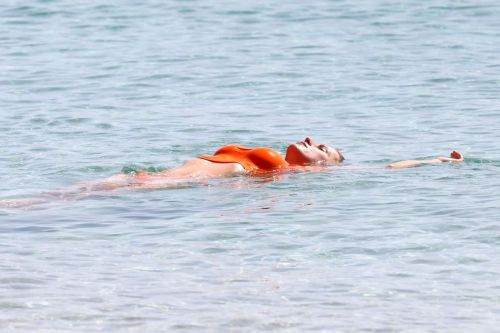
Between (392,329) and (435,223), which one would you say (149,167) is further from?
(392,329)

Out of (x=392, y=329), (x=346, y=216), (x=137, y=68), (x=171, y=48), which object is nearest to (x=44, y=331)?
(x=392, y=329)

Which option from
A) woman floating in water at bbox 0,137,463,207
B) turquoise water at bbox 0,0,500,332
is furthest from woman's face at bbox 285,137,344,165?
turquoise water at bbox 0,0,500,332

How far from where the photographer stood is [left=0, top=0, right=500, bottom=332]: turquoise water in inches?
342

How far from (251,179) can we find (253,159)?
0.79 ft

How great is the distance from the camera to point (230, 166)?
508 inches

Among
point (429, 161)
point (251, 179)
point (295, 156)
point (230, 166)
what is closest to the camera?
point (230, 166)

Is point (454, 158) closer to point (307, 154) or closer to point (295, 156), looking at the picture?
point (307, 154)

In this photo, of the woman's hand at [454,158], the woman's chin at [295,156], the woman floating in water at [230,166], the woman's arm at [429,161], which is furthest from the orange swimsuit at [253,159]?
the woman's hand at [454,158]

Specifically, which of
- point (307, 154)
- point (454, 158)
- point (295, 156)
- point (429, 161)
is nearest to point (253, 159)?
point (295, 156)

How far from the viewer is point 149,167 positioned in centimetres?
1405

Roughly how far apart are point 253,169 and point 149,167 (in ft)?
5.37

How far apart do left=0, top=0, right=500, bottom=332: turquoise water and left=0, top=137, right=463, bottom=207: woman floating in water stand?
0.46ft

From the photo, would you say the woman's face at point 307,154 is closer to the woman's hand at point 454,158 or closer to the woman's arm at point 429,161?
the woman's arm at point 429,161

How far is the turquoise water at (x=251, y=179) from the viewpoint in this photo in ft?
28.5
